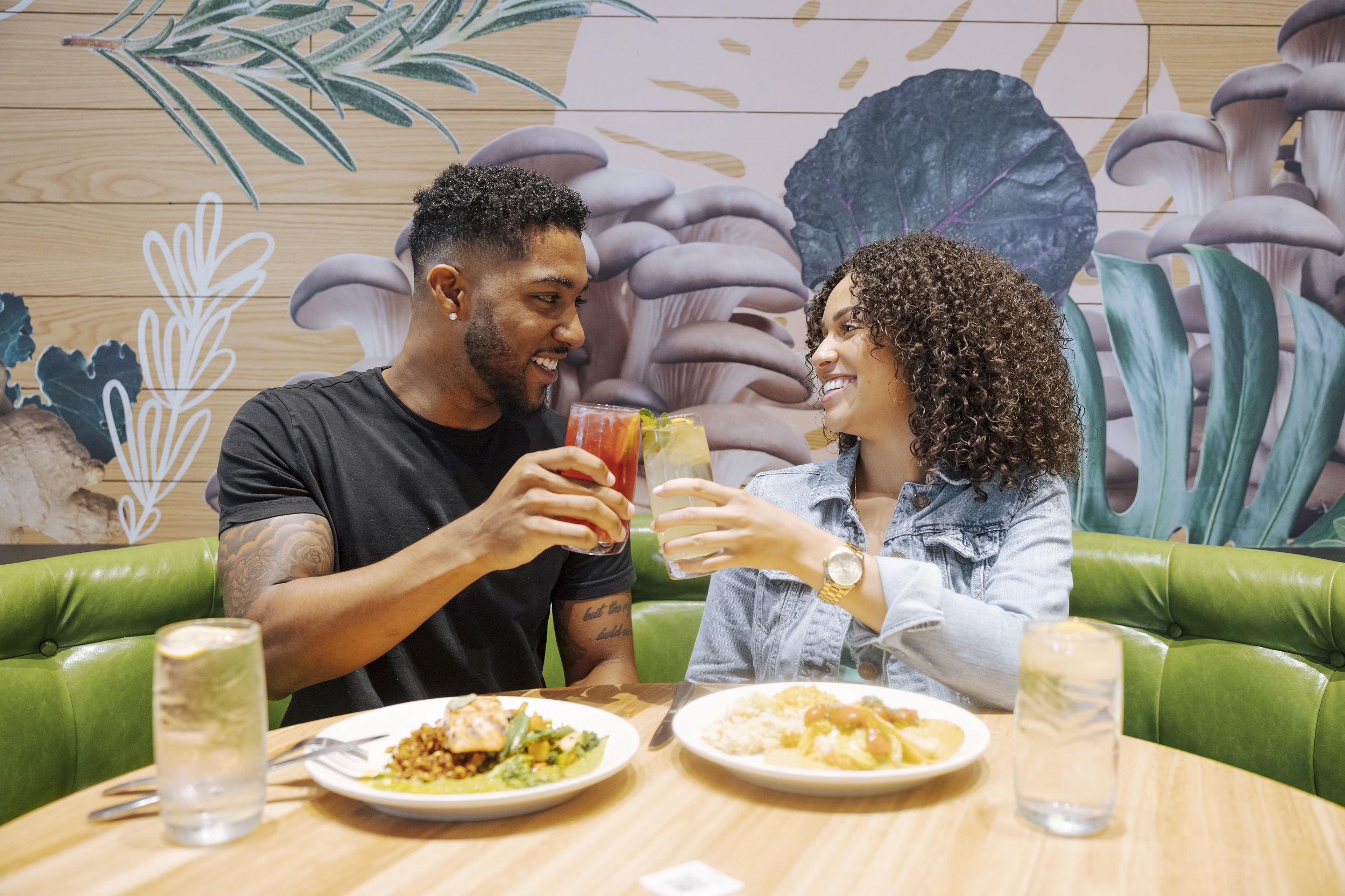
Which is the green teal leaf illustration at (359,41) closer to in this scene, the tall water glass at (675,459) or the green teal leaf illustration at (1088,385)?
the tall water glass at (675,459)

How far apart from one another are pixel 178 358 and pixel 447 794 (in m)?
2.09

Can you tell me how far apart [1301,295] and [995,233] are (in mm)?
865

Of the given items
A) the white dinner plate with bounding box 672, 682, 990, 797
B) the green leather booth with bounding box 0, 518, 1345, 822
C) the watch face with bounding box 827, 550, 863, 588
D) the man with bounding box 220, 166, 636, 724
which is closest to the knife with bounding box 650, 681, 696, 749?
the white dinner plate with bounding box 672, 682, 990, 797

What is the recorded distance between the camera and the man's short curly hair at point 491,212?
72.2 inches

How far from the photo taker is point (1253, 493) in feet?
7.85

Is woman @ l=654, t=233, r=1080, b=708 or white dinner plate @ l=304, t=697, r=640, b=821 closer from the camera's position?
white dinner plate @ l=304, t=697, r=640, b=821

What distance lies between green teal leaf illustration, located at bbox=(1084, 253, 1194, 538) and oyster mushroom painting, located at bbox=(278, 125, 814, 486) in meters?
0.88

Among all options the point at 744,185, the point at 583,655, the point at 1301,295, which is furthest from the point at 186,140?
the point at 1301,295

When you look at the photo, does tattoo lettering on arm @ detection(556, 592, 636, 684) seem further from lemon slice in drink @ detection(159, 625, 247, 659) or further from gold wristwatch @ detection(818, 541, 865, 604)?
lemon slice in drink @ detection(159, 625, 247, 659)

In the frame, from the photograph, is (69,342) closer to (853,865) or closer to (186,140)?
(186,140)

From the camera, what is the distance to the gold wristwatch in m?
1.33

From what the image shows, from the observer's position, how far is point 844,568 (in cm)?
133

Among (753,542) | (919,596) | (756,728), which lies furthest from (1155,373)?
(756,728)

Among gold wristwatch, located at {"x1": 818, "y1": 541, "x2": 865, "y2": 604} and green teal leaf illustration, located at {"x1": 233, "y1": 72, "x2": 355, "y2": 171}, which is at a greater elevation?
green teal leaf illustration, located at {"x1": 233, "y1": 72, "x2": 355, "y2": 171}
